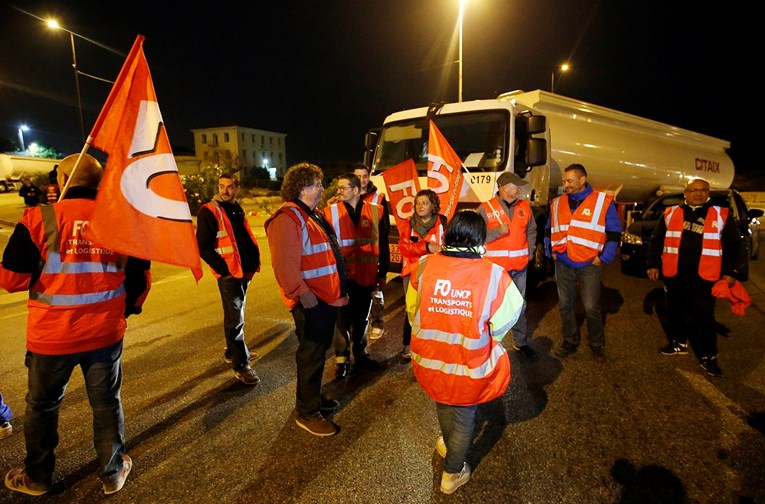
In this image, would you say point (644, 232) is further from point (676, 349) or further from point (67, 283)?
point (67, 283)

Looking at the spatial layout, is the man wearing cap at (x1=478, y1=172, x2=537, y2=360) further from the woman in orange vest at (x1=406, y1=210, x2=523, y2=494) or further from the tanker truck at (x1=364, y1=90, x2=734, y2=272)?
the woman in orange vest at (x1=406, y1=210, x2=523, y2=494)

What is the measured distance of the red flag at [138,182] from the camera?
2018 mm

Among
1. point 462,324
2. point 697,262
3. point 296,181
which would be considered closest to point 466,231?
point 462,324

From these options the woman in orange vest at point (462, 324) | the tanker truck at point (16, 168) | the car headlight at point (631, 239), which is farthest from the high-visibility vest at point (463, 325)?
the tanker truck at point (16, 168)

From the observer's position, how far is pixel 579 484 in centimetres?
239

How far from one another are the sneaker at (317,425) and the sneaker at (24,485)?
1.44 meters

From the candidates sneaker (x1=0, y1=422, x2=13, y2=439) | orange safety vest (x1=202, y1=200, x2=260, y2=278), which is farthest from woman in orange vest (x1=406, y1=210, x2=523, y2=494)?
sneaker (x1=0, y1=422, x2=13, y2=439)

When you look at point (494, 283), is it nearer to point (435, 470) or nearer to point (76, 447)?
point (435, 470)

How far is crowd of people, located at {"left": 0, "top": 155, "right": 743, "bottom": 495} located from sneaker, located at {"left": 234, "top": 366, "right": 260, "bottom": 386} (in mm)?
17

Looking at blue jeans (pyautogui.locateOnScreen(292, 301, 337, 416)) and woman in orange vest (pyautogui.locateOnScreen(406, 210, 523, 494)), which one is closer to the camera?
woman in orange vest (pyautogui.locateOnScreen(406, 210, 523, 494))

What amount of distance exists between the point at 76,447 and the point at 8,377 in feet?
5.40

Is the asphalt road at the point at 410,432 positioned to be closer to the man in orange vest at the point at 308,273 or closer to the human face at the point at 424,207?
the man in orange vest at the point at 308,273

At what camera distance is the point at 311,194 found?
2.76m

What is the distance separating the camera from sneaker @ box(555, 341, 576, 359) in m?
4.15
